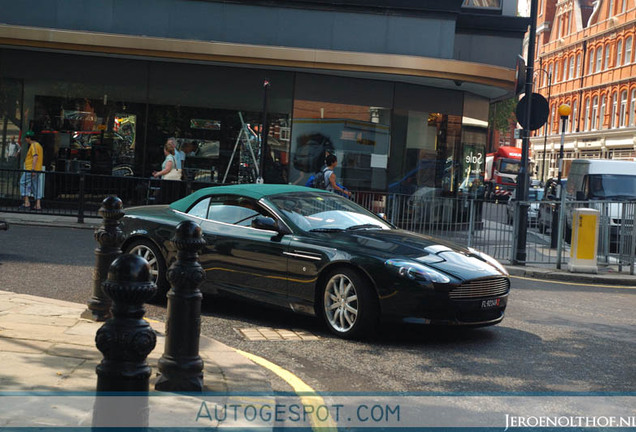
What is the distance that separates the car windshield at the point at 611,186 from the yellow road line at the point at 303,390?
16720 millimetres

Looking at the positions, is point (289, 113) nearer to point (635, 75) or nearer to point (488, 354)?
point (488, 354)

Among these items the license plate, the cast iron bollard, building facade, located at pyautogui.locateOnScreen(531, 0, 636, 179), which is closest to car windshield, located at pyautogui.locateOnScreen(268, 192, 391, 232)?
the license plate

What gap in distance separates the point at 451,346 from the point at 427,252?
888 millimetres

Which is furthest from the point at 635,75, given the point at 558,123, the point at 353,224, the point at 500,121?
the point at 353,224

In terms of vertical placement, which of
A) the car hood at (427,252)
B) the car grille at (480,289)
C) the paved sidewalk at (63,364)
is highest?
the car hood at (427,252)

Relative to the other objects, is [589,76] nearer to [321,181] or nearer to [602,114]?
[602,114]

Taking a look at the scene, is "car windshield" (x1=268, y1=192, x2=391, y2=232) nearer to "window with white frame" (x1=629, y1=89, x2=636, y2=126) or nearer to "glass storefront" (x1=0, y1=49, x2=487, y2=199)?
"glass storefront" (x1=0, y1=49, x2=487, y2=199)

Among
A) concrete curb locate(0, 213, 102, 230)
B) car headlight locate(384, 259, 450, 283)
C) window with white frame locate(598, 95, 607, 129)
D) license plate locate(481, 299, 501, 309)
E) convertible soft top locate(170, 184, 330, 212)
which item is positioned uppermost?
window with white frame locate(598, 95, 607, 129)

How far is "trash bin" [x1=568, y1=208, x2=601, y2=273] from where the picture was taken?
13.4 metres

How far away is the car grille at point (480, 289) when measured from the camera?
6.89m

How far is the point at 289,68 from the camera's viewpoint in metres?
20.1

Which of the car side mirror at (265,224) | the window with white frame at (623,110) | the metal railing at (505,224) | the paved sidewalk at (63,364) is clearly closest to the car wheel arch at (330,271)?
the car side mirror at (265,224)

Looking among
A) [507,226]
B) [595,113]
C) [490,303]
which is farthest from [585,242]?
[595,113]

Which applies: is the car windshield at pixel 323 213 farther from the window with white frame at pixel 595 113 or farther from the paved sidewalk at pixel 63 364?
the window with white frame at pixel 595 113
